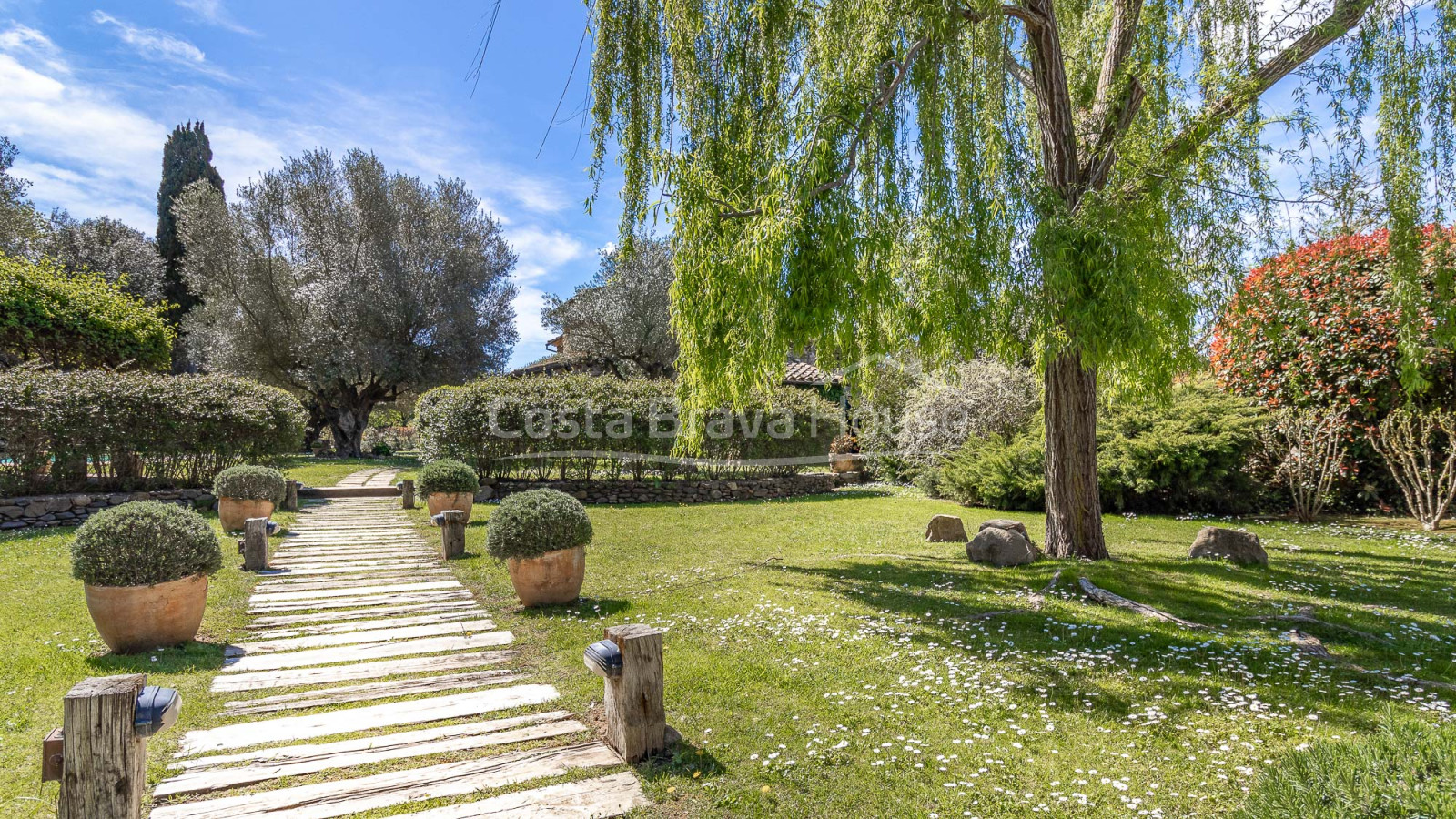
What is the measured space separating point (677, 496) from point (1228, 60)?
10.7 m

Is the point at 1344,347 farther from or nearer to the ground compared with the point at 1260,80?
nearer to the ground

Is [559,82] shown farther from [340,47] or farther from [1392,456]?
[1392,456]

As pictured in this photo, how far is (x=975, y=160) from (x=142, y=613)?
280 inches

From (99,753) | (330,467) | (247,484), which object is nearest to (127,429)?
(247,484)

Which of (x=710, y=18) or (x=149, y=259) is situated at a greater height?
(x=149, y=259)

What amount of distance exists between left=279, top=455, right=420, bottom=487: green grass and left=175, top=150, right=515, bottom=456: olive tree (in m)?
2.41

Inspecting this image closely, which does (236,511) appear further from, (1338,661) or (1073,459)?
(1338,661)

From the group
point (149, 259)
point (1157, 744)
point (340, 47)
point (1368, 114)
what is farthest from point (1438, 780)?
point (149, 259)

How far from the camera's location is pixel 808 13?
5855mm

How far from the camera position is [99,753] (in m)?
2.21

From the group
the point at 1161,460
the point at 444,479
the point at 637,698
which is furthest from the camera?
the point at 1161,460

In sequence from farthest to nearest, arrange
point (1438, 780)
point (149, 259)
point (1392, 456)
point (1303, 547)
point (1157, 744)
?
point (149, 259)
point (1392, 456)
point (1303, 547)
point (1157, 744)
point (1438, 780)

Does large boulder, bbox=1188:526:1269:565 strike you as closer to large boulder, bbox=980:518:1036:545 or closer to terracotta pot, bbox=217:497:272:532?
large boulder, bbox=980:518:1036:545

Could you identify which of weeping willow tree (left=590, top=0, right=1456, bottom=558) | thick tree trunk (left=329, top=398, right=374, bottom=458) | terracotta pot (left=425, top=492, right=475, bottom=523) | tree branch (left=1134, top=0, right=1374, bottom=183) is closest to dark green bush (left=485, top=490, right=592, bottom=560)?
weeping willow tree (left=590, top=0, right=1456, bottom=558)
